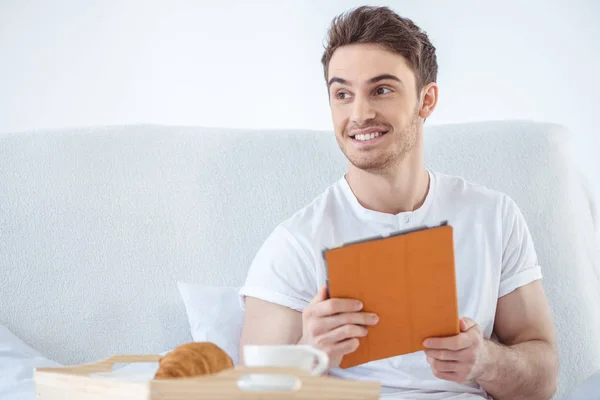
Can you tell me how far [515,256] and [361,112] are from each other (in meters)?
0.45

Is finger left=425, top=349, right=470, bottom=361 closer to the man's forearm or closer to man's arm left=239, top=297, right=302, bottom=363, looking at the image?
the man's forearm

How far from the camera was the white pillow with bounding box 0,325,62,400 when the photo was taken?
1.47 metres

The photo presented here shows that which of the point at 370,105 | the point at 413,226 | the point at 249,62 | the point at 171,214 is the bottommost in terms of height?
the point at 413,226

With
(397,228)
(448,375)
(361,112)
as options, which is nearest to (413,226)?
(397,228)

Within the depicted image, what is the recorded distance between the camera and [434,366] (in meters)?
1.28

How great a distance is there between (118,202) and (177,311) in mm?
311

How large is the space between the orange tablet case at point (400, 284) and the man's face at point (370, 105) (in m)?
0.52

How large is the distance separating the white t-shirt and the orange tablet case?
345mm

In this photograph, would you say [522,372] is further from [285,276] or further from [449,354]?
[285,276]

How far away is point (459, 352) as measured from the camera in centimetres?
125

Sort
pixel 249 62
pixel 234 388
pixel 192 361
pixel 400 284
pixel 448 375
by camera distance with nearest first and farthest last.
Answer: pixel 234 388, pixel 192 361, pixel 400 284, pixel 448 375, pixel 249 62

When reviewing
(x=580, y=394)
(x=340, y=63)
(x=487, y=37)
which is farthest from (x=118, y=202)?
(x=487, y=37)

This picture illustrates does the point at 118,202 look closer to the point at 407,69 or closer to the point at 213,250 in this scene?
the point at 213,250

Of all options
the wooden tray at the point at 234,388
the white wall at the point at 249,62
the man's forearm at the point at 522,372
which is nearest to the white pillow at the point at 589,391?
the man's forearm at the point at 522,372
